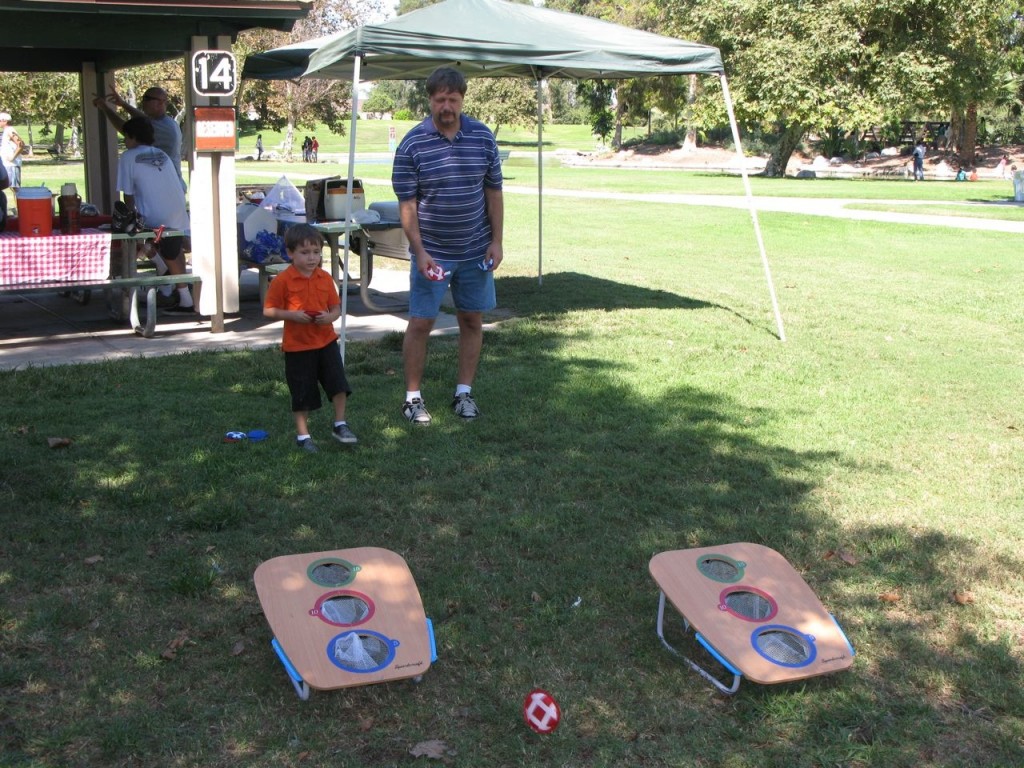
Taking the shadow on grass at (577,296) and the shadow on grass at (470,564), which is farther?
the shadow on grass at (577,296)

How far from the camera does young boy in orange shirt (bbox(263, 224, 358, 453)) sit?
5159mm

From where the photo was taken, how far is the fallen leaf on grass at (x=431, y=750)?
3.06m

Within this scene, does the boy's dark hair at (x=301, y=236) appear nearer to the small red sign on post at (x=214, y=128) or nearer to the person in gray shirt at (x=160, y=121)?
the small red sign on post at (x=214, y=128)

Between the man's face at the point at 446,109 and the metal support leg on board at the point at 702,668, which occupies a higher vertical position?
the man's face at the point at 446,109

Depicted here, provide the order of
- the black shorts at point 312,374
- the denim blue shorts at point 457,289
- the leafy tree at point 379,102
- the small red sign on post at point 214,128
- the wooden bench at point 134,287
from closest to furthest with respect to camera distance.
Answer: the black shorts at point 312,374 < the denim blue shorts at point 457,289 < the wooden bench at point 134,287 < the small red sign on post at point 214,128 < the leafy tree at point 379,102

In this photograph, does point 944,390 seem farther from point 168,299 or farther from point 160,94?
point 160,94

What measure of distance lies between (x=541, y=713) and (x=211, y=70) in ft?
20.5

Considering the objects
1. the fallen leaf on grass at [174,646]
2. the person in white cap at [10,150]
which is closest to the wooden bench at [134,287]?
the fallen leaf on grass at [174,646]

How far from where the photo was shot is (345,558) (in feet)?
12.4

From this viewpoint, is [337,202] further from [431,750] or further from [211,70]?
[431,750]

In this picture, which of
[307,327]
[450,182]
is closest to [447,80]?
[450,182]

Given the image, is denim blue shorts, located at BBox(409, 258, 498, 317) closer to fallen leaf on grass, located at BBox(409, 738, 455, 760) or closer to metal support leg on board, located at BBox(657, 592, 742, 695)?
metal support leg on board, located at BBox(657, 592, 742, 695)

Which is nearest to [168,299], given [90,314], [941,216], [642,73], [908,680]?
[90,314]

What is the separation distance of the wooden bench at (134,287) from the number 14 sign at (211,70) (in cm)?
142
